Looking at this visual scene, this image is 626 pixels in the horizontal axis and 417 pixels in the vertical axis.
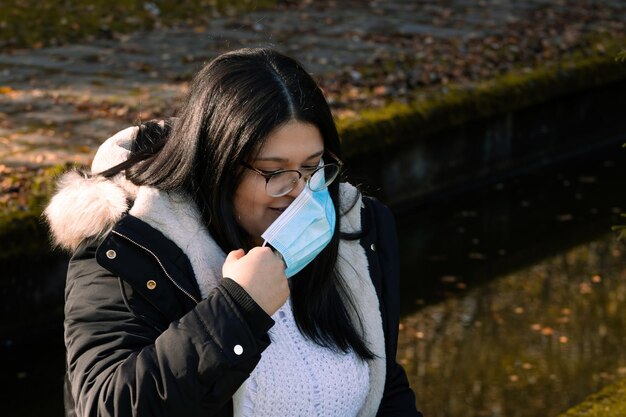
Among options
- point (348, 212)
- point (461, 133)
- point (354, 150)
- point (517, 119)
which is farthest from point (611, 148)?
point (348, 212)

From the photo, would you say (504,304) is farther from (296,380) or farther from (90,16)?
(90,16)

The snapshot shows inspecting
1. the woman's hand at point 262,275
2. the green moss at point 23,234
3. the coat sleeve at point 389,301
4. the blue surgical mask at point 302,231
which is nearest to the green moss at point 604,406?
the coat sleeve at point 389,301

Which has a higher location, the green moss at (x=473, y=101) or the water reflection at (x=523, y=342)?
the green moss at (x=473, y=101)

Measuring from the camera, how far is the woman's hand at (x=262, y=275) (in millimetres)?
2219

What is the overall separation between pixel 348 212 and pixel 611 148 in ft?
20.6

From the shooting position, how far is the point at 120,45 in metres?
8.87

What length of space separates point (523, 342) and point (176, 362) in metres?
3.50

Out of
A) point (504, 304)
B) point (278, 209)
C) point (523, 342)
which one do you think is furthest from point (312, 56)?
point (278, 209)

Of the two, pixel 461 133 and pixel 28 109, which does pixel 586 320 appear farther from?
pixel 28 109

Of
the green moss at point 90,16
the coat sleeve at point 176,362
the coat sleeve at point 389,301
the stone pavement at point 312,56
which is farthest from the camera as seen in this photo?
the green moss at point 90,16

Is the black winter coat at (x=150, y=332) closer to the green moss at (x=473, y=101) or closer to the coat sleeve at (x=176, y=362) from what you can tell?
the coat sleeve at (x=176, y=362)

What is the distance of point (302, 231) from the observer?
7.72 feet

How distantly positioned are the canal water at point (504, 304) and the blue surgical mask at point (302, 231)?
2.53 m

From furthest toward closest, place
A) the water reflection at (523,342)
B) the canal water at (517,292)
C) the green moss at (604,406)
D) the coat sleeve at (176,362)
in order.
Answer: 1. the canal water at (517,292)
2. the water reflection at (523,342)
3. the green moss at (604,406)
4. the coat sleeve at (176,362)
